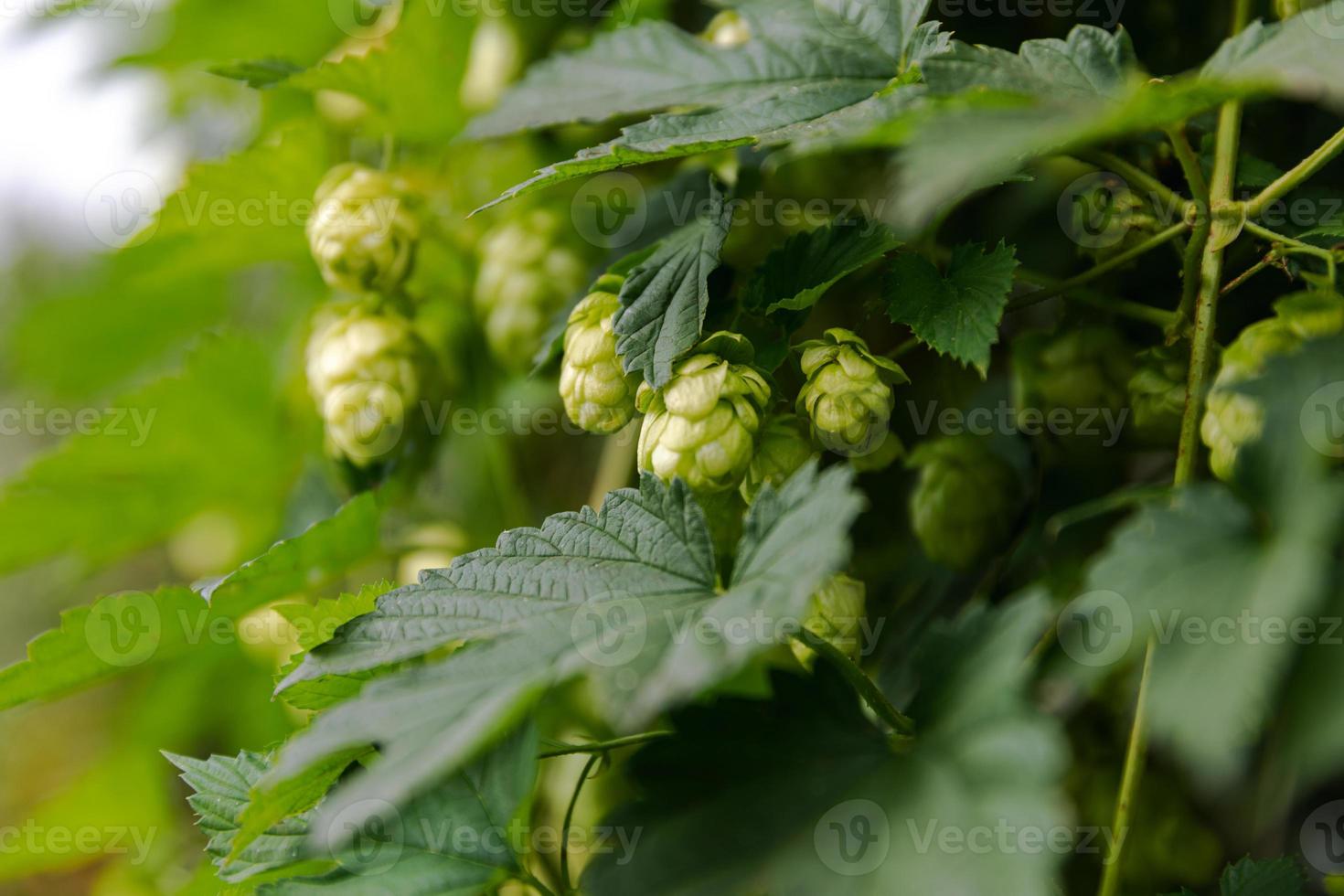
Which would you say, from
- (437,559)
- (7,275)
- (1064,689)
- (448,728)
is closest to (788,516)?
(448,728)

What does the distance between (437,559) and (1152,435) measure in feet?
2.09

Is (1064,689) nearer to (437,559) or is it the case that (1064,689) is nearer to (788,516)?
(788,516)

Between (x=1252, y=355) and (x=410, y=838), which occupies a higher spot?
(x=1252, y=355)

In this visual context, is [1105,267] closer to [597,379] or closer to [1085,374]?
[1085,374]

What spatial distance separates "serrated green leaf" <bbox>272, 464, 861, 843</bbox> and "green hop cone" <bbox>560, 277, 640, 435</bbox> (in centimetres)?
7

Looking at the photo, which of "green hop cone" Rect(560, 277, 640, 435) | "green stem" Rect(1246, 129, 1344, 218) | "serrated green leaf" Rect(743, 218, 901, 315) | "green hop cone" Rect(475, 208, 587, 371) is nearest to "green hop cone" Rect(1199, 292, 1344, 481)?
"green stem" Rect(1246, 129, 1344, 218)

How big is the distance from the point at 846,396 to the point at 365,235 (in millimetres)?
448

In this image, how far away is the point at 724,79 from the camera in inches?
24.1

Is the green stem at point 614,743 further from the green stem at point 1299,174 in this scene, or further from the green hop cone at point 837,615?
the green stem at point 1299,174

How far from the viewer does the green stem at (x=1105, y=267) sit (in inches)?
20.0

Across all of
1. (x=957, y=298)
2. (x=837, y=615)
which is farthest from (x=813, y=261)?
(x=837, y=615)

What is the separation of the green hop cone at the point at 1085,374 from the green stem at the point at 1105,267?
0.15ft

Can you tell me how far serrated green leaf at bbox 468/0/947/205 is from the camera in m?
0.49

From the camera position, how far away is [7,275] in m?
2.52
